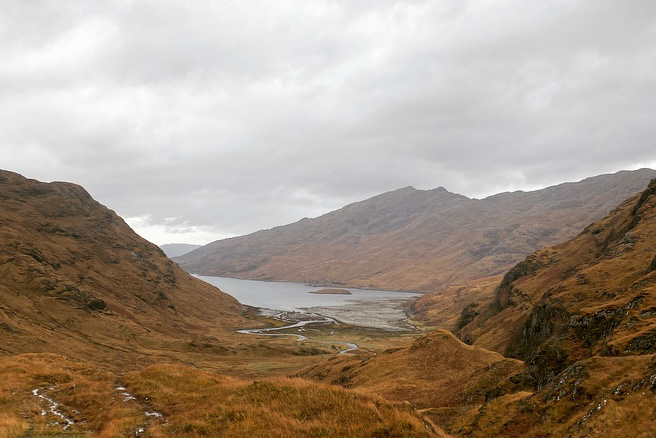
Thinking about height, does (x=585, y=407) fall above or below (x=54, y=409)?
above

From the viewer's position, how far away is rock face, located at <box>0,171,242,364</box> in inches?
3907

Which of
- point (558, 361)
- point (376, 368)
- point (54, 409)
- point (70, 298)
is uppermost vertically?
point (70, 298)

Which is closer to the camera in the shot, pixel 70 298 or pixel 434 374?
pixel 434 374

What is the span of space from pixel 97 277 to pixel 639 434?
196013 millimetres

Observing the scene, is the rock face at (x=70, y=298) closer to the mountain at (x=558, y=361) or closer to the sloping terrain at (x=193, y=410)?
the sloping terrain at (x=193, y=410)

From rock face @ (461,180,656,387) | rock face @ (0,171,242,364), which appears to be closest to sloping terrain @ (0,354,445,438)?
rock face @ (461,180,656,387)

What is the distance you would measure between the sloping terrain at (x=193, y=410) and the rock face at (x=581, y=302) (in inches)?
682

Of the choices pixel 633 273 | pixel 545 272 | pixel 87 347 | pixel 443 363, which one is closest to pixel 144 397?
pixel 443 363

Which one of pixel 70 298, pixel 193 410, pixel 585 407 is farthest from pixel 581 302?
pixel 70 298

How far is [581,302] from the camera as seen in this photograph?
56.8m

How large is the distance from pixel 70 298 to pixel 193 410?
132457mm

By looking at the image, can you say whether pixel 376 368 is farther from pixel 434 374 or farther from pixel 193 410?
pixel 193 410

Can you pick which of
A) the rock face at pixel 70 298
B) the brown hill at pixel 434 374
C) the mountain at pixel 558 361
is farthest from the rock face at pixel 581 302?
the rock face at pixel 70 298

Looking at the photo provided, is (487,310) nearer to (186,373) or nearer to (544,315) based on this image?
(544,315)
